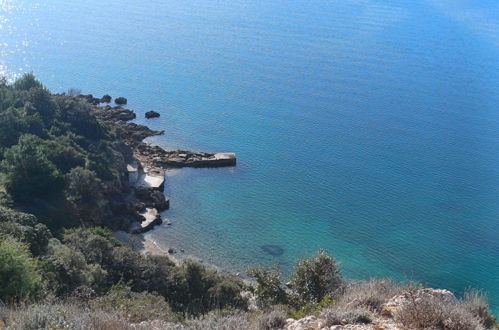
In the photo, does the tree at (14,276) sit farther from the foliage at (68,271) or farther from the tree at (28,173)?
the tree at (28,173)

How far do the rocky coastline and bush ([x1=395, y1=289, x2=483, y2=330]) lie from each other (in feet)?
107

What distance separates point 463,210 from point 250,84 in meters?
40.5

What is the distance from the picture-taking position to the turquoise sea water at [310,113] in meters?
44.3

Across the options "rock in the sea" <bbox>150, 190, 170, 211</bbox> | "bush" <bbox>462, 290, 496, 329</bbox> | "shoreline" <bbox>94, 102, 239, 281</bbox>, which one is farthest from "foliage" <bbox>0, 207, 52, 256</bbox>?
"bush" <bbox>462, 290, 496, 329</bbox>

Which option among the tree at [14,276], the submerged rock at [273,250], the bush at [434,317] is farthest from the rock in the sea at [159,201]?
the bush at [434,317]

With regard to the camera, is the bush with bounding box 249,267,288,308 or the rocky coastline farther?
the rocky coastline

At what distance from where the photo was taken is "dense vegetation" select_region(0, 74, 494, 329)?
1288 cm

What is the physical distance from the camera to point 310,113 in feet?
232

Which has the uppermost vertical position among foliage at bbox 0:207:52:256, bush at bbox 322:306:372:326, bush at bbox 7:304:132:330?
bush at bbox 322:306:372:326

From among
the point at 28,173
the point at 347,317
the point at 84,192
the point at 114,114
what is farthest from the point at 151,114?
the point at 347,317

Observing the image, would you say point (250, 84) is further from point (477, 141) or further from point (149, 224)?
point (149, 224)

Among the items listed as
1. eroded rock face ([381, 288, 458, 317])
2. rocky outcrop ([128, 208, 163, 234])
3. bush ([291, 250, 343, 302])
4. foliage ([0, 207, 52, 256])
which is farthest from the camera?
rocky outcrop ([128, 208, 163, 234])

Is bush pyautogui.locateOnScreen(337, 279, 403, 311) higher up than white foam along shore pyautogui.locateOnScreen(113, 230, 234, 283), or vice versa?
bush pyautogui.locateOnScreen(337, 279, 403, 311)

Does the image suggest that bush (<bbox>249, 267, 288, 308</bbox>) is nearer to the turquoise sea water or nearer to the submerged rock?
the turquoise sea water
